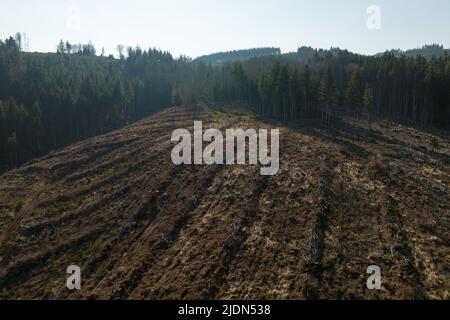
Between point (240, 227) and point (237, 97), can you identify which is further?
point (237, 97)

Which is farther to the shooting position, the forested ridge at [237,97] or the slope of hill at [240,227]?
the forested ridge at [237,97]

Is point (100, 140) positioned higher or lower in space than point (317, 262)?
higher

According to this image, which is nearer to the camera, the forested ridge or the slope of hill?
the slope of hill

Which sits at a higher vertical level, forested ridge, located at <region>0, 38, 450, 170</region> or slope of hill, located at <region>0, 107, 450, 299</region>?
forested ridge, located at <region>0, 38, 450, 170</region>

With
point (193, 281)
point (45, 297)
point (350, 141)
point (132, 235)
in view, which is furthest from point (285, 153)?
point (45, 297)

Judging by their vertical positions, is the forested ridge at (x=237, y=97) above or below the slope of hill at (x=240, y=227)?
above

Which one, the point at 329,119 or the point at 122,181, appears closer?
the point at 122,181

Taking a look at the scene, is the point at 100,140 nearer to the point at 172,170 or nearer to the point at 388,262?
the point at 172,170

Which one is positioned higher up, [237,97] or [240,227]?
[237,97]
